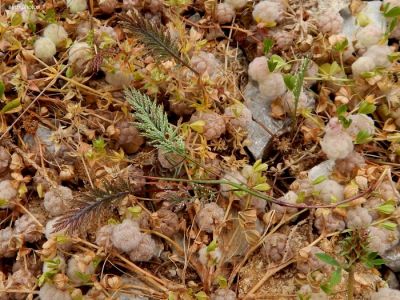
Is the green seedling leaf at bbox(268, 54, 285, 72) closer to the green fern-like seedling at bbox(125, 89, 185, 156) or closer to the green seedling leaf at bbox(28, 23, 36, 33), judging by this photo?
the green fern-like seedling at bbox(125, 89, 185, 156)

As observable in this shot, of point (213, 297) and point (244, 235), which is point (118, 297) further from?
point (244, 235)

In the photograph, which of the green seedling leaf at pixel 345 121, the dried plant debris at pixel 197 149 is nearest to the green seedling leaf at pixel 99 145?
the dried plant debris at pixel 197 149

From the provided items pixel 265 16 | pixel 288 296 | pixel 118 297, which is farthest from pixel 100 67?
pixel 288 296

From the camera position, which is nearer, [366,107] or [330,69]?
[366,107]

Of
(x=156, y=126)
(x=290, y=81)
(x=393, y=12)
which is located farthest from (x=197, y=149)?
(x=393, y=12)

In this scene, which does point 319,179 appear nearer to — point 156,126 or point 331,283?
point 331,283

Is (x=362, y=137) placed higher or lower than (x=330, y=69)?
lower

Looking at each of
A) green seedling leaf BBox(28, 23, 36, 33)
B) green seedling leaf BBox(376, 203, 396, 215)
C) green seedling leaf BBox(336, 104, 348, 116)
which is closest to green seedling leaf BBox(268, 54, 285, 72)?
green seedling leaf BBox(336, 104, 348, 116)

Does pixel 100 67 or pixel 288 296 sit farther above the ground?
pixel 100 67
